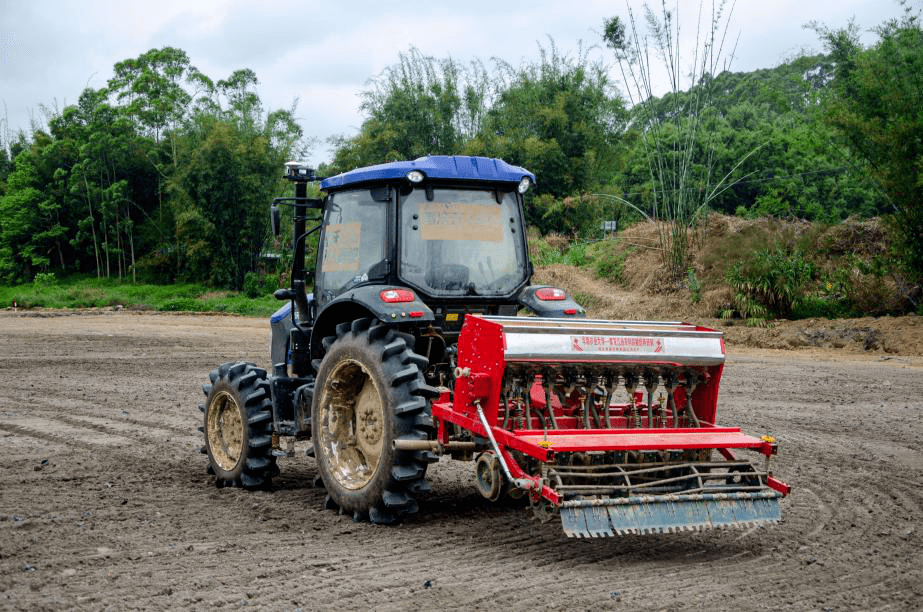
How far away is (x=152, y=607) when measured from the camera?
417 cm

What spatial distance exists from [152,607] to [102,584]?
47cm

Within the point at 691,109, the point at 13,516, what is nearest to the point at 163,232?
the point at 691,109

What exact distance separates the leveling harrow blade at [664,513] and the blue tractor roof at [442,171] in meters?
2.43

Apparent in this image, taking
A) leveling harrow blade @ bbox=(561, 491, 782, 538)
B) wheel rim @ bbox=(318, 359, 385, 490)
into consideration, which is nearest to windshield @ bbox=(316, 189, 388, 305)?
wheel rim @ bbox=(318, 359, 385, 490)

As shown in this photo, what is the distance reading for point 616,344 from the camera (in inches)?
216

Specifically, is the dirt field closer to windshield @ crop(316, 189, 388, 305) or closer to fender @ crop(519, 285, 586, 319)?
fender @ crop(519, 285, 586, 319)

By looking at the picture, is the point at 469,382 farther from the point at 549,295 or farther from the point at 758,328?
the point at 758,328

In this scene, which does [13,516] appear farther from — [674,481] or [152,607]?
[674,481]

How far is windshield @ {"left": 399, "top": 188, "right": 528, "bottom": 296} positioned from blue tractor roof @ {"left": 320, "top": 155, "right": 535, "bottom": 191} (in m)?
0.13

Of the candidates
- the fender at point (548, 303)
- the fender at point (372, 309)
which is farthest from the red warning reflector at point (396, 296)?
the fender at point (548, 303)

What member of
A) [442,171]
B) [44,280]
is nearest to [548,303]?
[442,171]

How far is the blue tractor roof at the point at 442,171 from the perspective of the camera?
618 cm

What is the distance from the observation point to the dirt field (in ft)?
14.3

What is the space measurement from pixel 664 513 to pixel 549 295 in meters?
2.07
